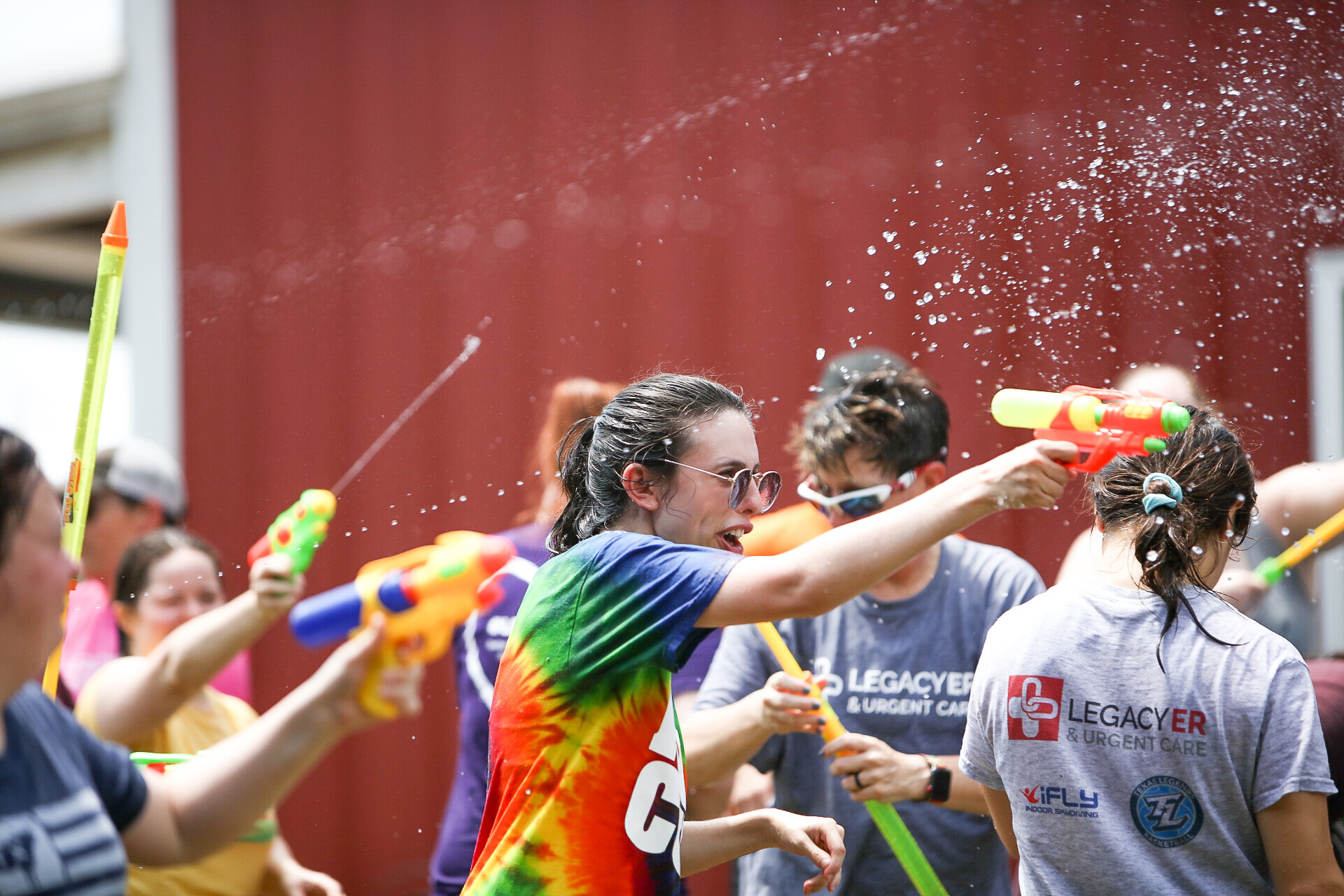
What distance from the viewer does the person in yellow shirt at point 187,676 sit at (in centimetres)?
142

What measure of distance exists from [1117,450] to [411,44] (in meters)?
2.86

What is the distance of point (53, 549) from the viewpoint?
1.08m

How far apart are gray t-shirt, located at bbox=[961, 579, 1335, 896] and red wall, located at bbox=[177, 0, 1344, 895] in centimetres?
140

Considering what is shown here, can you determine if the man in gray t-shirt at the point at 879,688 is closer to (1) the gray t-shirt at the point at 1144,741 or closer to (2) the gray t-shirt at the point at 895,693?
(2) the gray t-shirt at the point at 895,693

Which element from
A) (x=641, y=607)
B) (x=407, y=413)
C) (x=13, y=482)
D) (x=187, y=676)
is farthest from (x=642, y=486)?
(x=407, y=413)

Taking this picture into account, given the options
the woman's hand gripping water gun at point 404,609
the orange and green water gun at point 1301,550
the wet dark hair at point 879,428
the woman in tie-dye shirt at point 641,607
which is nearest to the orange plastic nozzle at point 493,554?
the woman's hand gripping water gun at point 404,609

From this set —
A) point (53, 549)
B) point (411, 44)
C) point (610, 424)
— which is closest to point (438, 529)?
point (411, 44)

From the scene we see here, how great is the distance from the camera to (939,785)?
79.0 inches

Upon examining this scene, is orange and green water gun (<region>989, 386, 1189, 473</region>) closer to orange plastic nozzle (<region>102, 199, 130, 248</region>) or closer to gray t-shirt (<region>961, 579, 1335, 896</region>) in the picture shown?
gray t-shirt (<region>961, 579, 1335, 896</region>)

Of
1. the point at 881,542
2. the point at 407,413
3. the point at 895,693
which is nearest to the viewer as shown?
the point at 881,542

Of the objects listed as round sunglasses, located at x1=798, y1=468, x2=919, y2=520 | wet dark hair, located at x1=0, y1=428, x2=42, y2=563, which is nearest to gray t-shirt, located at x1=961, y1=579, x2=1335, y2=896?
round sunglasses, located at x1=798, y1=468, x2=919, y2=520

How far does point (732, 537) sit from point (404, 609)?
2.78 feet

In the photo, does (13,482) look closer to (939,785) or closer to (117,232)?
(117,232)

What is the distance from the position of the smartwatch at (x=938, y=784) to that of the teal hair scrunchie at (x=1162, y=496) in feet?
2.23
